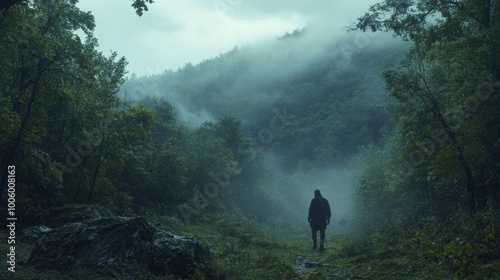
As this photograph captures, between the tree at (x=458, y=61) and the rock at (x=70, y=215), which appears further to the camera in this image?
the rock at (x=70, y=215)

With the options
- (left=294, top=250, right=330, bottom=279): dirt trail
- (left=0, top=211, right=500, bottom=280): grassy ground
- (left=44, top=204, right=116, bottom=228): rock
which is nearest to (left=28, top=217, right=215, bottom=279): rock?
(left=0, top=211, right=500, bottom=280): grassy ground

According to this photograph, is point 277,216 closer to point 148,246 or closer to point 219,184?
point 219,184

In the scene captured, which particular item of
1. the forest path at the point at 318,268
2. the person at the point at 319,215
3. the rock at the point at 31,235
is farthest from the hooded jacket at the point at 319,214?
the rock at the point at 31,235

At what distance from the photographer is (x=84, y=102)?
2569cm

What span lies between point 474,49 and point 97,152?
20.9m

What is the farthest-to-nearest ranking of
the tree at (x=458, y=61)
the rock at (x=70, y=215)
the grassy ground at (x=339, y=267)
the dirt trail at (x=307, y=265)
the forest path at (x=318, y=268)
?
the rock at (x=70, y=215)
the tree at (x=458, y=61)
the dirt trail at (x=307, y=265)
the forest path at (x=318, y=268)
the grassy ground at (x=339, y=267)

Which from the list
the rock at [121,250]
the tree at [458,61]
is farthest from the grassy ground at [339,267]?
the tree at [458,61]

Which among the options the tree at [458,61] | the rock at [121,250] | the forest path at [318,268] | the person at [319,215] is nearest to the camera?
the rock at [121,250]

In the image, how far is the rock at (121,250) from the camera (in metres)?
8.52

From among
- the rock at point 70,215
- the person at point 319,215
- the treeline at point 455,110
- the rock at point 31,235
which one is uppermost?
the treeline at point 455,110

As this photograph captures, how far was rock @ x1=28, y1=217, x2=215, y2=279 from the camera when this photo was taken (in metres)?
8.52

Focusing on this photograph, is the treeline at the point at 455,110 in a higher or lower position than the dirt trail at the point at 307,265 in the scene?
higher

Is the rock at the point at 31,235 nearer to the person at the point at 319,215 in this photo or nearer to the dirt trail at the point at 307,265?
the dirt trail at the point at 307,265

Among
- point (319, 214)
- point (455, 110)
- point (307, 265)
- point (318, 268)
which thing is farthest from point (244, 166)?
point (318, 268)
